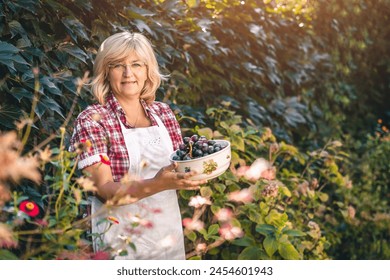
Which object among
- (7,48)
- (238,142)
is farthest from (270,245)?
(7,48)

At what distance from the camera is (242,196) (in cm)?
275

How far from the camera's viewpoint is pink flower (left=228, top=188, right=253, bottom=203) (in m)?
2.72

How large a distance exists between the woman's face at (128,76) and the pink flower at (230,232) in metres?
0.84

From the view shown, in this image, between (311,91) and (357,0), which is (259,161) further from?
(357,0)

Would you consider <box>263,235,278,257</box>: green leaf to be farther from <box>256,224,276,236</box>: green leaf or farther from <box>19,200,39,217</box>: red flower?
<box>19,200,39,217</box>: red flower

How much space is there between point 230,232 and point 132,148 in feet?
2.75

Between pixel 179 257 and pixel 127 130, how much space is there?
521mm

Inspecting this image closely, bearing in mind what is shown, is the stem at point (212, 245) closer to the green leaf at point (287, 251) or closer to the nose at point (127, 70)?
the green leaf at point (287, 251)

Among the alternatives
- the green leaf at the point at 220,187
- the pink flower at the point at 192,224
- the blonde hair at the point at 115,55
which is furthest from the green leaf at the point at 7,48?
the green leaf at the point at 220,187

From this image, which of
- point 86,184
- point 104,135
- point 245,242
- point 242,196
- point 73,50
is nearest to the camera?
point 86,184

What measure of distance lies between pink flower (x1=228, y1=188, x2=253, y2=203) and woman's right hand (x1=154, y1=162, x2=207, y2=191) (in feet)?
2.73

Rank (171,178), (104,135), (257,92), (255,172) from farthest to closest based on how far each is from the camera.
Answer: (257,92) → (255,172) → (104,135) → (171,178)

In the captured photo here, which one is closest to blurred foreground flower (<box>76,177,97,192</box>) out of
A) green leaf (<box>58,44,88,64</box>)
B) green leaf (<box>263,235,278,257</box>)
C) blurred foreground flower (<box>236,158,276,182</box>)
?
green leaf (<box>58,44,88,64</box>)

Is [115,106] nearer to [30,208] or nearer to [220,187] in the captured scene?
[30,208]
